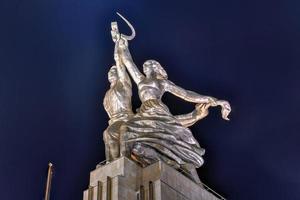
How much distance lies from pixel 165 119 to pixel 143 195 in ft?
14.0

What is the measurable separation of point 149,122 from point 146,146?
129 cm

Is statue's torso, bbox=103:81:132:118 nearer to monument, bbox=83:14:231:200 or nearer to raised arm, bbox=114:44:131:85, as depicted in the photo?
monument, bbox=83:14:231:200

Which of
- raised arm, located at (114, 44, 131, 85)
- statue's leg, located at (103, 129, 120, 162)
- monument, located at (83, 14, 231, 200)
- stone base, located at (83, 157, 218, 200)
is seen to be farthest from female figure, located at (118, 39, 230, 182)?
stone base, located at (83, 157, 218, 200)

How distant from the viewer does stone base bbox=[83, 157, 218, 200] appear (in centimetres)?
2020

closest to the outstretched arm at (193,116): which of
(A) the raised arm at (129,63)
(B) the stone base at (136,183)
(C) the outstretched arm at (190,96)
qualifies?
(C) the outstretched arm at (190,96)

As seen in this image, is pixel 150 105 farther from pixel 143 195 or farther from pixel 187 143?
pixel 143 195

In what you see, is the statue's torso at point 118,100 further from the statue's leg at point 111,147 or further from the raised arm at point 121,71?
the statue's leg at point 111,147

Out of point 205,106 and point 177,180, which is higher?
point 205,106

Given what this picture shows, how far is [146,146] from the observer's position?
22375mm

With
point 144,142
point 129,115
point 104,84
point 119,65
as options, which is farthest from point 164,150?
point 104,84

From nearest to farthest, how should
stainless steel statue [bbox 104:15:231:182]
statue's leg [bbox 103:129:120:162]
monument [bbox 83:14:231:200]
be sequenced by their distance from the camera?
monument [bbox 83:14:231:200]
stainless steel statue [bbox 104:15:231:182]
statue's leg [bbox 103:129:120:162]

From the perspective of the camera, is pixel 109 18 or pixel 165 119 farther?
pixel 109 18

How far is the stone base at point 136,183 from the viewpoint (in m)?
20.2

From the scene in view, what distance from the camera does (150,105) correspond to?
943 inches
